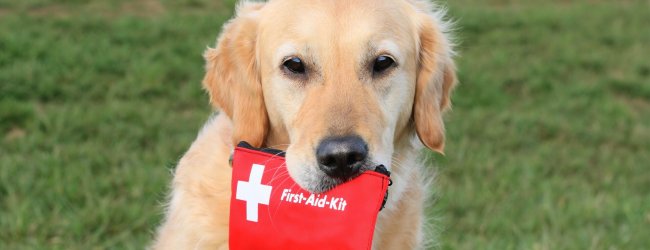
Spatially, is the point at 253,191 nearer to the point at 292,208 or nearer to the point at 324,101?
the point at 292,208

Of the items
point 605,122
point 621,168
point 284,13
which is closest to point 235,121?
point 284,13

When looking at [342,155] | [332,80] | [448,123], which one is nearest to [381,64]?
[332,80]

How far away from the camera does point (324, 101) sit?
3.55 metres

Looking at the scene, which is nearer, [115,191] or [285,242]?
[285,242]

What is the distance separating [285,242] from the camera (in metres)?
3.41

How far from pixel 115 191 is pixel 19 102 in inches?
81.5

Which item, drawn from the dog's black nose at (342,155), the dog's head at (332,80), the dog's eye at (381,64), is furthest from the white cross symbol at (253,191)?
the dog's eye at (381,64)

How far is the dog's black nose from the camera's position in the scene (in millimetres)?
3242

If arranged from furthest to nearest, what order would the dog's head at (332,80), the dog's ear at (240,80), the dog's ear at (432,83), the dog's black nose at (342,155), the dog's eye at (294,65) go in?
the dog's ear at (432,83)
the dog's ear at (240,80)
the dog's eye at (294,65)
the dog's head at (332,80)
the dog's black nose at (342,155)

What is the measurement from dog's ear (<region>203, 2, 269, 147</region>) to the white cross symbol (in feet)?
1.46

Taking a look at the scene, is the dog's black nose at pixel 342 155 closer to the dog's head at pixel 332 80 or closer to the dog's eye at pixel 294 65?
the dog's head at pixel 332 80

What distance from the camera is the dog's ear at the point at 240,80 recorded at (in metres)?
3.88

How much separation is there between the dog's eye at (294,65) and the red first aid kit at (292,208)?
0.42 m

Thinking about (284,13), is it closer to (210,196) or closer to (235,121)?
(235,121)
